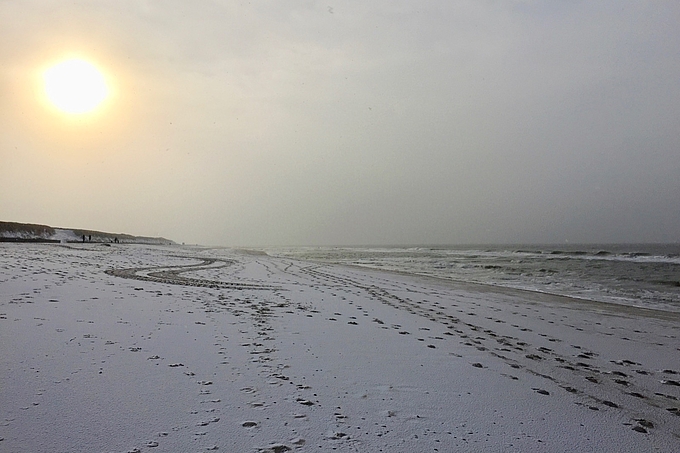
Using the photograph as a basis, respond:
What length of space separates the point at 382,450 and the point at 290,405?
0.96 meters

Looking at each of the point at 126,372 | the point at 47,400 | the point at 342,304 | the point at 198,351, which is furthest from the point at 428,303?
the point at 47,400

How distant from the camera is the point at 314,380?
13.2 feet

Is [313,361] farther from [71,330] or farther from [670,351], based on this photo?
[670,351]

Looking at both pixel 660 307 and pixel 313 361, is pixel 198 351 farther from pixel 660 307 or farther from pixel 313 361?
pixel 660 307

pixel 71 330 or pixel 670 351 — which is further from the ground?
pixel 71 330

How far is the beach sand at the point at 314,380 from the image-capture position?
9.42ft

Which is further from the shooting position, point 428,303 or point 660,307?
point 660,307

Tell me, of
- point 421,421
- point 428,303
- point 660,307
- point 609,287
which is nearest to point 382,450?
point 421,421

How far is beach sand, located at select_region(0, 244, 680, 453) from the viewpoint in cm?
287

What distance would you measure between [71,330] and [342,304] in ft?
17.8

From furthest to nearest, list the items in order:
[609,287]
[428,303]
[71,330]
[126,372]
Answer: [609,287] → [428,303] → [71,330] → [126,372]

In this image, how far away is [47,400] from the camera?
320 centimetres

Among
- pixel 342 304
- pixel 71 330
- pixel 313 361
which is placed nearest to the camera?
pixel 313 361

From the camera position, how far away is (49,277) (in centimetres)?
1048
